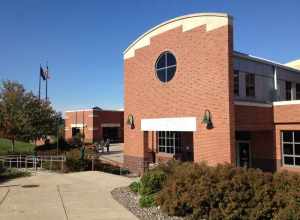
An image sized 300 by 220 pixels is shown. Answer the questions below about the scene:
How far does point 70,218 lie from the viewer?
995 cm

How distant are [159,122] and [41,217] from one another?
13203mm

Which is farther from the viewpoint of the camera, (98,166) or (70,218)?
(98,166)

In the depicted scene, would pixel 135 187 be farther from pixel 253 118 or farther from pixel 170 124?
pixel 253 118

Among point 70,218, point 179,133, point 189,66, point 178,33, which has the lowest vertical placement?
point 70,218

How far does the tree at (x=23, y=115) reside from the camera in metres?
28.5

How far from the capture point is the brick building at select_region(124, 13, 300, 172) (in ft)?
59.8

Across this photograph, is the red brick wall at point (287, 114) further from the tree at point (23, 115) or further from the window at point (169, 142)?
the tree at point (23, 115)

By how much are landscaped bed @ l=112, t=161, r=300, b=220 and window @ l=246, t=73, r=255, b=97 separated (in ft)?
37.2

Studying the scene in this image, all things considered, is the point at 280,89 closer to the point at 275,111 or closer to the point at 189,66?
the point at 275,111

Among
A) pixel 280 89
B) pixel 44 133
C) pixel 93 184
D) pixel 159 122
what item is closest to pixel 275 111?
pixel 280 89

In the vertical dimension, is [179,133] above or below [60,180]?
above

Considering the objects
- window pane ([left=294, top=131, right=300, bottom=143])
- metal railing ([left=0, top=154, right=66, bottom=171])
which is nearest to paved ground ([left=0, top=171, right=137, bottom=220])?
metal railing ([left=0, top=154, right=66, bottom=171])

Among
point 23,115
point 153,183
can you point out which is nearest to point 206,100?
point 153,183

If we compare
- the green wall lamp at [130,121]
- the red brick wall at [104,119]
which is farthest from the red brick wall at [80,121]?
the green wall lamp at [130,121]
